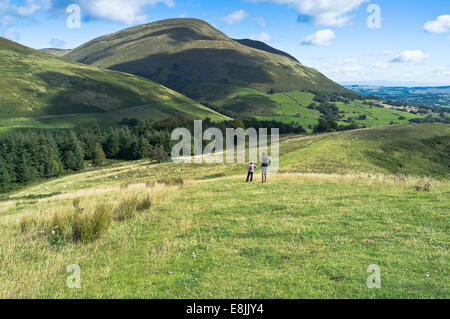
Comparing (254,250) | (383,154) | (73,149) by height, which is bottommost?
(73,149)

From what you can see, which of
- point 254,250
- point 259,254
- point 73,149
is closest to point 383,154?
point 254,250

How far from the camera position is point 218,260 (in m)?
9.44

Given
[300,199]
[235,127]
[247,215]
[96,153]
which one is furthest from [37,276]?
[235,127]

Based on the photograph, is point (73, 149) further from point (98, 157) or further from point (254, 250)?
point (254, 250)

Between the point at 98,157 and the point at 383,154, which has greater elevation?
the point at 383,154

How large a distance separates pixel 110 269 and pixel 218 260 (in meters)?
3.45

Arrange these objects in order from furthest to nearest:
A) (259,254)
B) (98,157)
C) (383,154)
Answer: (98,157), (383,154), (259,254)

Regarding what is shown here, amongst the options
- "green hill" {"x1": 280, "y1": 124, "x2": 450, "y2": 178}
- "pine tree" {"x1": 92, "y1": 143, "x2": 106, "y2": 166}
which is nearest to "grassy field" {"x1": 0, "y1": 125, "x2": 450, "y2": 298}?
"green hill" {"x1": 280, "y1": 124, "x2": 450, "y2": 178}

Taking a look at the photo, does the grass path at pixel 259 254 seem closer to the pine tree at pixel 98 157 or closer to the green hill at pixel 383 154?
the green hill at pixel 383 154

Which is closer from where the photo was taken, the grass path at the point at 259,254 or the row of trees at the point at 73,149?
the grass path at the point at 259,254

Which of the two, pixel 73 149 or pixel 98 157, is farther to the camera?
pixel 98 157

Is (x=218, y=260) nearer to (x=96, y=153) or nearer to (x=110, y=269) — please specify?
(x=110, y=269)

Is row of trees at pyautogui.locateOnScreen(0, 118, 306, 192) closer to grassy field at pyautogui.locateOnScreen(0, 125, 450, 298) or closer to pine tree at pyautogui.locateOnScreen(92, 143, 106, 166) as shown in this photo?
pine tree at pyautogui.locateOnScreen(92, 143, 106, 166)

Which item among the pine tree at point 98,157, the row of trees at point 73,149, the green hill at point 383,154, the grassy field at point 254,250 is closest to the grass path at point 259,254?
the grassy field at point 254,250
